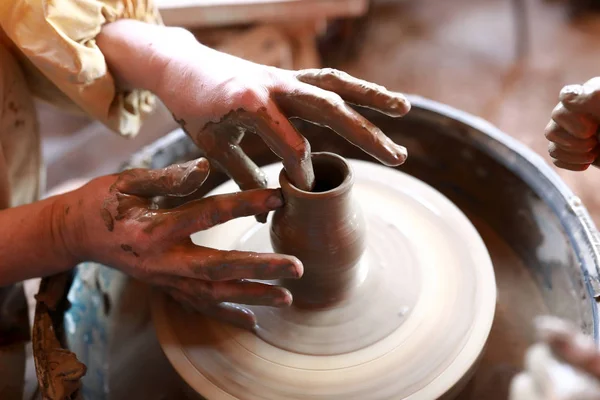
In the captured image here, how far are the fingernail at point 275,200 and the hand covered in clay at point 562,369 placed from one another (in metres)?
0.55

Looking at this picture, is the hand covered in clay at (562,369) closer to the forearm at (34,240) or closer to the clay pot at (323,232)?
the clay pot at (323,232)

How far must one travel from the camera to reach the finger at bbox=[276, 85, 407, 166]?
975 millimetres

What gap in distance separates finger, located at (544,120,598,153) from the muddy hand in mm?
282

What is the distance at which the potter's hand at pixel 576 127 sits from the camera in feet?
3.20

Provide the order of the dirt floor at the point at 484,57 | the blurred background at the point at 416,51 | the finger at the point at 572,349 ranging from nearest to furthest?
1. the finger at the point at 572,349
2. the blurred background at the point at 416,51
3. the dirt floor at the point at 484,57

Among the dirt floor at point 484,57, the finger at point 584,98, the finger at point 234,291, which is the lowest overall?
the dirt floor at point 484,57

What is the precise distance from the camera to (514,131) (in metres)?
2.89

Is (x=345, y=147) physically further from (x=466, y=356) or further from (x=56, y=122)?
(x=56, y=122)

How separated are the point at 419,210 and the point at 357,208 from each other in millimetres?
344

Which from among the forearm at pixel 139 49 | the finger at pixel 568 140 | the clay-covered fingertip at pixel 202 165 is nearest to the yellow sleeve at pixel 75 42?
Result: the forearm at pixel 139 49

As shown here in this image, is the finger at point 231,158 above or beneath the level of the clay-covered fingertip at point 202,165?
beneath

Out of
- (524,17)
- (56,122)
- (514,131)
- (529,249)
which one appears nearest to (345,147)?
(529,249)

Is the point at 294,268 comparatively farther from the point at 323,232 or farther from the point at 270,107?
the point at 270,107

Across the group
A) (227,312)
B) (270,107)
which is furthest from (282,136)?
(227,312)
